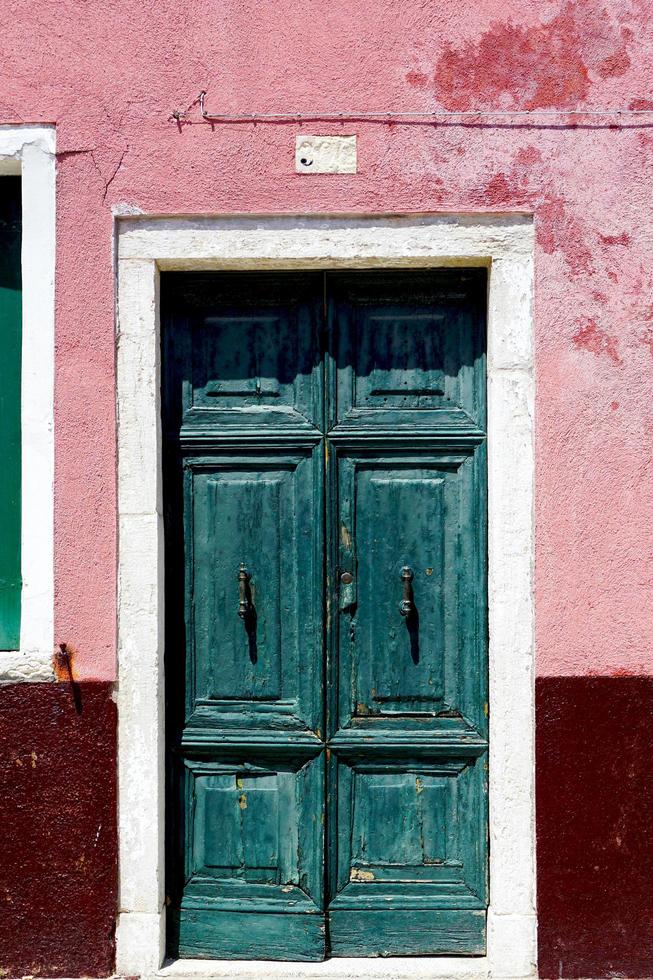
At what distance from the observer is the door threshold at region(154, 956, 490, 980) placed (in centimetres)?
356


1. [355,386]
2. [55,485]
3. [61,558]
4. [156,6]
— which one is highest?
[156,6]

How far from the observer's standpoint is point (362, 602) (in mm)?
3723

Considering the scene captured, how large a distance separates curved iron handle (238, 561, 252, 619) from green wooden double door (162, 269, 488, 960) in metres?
0.02

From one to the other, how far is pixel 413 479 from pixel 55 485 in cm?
132

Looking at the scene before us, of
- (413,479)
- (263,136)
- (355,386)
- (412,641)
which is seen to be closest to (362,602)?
(412,641)

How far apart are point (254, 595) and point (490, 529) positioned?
0.92 meters

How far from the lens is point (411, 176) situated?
11.6 ft

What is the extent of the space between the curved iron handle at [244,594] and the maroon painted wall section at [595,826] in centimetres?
109

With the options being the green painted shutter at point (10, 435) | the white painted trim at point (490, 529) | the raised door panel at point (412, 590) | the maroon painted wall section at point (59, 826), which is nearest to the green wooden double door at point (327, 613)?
the raised door panel at point (412, 590)

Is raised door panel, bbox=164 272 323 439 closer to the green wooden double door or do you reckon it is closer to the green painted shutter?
the green wooden double door

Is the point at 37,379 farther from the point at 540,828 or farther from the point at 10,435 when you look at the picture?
the point at 540,828

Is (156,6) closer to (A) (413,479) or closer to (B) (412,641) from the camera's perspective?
(A) (413,479)

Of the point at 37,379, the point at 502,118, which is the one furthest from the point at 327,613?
the point at 502,118

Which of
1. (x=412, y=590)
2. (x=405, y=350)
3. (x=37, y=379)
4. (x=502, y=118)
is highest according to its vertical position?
(x=502, y=118)
